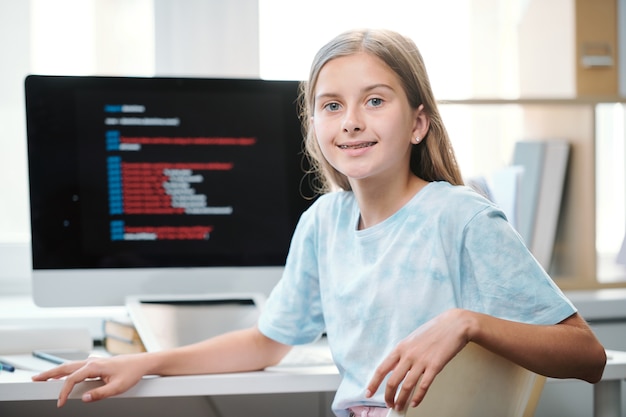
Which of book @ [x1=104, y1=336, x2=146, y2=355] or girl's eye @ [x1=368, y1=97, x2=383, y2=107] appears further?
book @ [x1=104, y1=336, x2=146, y2=355]

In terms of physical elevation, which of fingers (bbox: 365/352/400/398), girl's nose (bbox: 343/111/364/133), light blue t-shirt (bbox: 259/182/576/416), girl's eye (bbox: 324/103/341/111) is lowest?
fingers (bbox: 365/352/400/398)

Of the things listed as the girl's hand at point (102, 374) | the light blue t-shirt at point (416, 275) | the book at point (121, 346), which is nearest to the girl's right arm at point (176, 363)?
the girl's hand at point (102, 374)

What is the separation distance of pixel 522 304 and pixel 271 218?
0.66 meters

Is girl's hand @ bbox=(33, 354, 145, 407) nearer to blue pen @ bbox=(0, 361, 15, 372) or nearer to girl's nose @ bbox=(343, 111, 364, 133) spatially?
blue pen @ bbox=(0, 361, 15, 372)

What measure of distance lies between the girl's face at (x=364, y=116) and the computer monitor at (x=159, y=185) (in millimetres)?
458

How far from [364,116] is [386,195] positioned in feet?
0.42

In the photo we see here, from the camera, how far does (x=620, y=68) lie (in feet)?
6.86

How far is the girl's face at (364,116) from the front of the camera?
42.4 inches

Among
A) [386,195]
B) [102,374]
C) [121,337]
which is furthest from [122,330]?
[386,195]

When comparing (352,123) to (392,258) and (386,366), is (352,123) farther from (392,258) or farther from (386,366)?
(386,366)

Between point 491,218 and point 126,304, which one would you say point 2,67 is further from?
point 491,218

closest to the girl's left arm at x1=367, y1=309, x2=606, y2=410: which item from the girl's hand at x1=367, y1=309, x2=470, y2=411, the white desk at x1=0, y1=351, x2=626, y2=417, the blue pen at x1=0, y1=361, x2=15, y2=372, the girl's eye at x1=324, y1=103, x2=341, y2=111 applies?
the girl's hand at x1=367, y1=309, x2=470, y2=411

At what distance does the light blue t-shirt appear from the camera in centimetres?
101

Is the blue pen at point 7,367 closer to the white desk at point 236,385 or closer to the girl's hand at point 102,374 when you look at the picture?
the white desk at point 236,385
